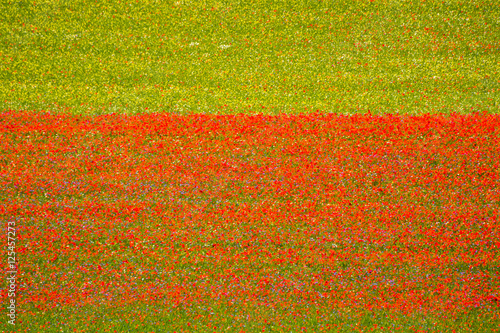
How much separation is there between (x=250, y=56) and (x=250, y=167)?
1323 centimetres

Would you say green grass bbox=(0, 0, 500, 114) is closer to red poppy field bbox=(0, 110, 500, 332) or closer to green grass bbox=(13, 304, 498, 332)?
red poppy field bbox=(0, 110, 500, 332)

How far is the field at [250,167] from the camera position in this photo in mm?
13562

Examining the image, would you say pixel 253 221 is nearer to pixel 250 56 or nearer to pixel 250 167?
pixel 250 167

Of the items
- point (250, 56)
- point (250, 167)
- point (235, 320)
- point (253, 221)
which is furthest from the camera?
point (250, 56)

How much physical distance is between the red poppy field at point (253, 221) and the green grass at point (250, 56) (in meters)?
2.60

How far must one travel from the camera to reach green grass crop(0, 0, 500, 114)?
26219 millimetres

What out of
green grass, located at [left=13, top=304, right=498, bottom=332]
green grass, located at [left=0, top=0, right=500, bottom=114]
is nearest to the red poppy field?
green grass, located at [left=13, top=304, right=498, bottom=332]

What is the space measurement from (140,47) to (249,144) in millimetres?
13818

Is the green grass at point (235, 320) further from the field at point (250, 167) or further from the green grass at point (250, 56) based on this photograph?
the green grass at point (250, 56)

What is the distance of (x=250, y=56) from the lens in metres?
31.3

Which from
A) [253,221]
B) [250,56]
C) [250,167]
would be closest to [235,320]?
[253,221]

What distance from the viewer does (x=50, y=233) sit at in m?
16.1

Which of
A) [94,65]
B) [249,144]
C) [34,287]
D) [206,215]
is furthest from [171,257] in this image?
[94,65]

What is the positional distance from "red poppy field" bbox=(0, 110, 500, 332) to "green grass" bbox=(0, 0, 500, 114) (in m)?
2.60
